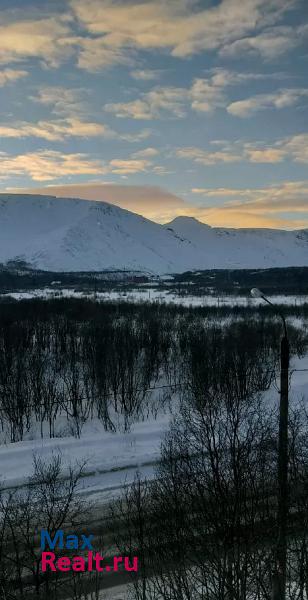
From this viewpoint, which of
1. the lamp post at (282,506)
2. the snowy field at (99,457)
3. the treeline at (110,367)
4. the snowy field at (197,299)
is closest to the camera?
the lamp post at (282,506)

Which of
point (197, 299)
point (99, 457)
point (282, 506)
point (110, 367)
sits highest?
point (282, 506)

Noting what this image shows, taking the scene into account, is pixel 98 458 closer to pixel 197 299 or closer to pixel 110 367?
pixel 110 367

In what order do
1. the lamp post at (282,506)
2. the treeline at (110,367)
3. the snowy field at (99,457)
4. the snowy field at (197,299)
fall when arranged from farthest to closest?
1. the snowy field at (197,299)
2. the treeline at (110,367)
3. the snowy field at (99,457)
4. the lamp post at (282,506)

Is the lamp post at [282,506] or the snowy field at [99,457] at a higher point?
the lamp post at [282,506]

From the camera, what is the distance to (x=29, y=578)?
36.6ft

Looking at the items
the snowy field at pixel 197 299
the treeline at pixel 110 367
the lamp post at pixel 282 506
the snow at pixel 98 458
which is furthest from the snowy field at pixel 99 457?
the snowy field at pixel 197 299

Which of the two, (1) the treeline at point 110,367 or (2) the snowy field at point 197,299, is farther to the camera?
(2) the snowy field at point 197,299

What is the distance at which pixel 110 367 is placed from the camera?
42.7 metres

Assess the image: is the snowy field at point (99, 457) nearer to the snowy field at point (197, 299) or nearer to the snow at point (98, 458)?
the snow at point (98, 458)

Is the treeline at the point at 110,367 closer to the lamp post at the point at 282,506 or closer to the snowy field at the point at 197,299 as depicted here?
the lamp post at the point at 282,506

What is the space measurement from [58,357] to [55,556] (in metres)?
38.5

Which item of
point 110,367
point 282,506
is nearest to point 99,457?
point 282,506

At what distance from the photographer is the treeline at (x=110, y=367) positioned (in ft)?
121

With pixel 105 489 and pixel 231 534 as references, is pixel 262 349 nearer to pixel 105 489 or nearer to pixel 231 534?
pixel 105 489
